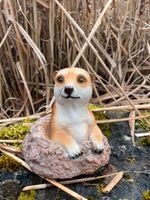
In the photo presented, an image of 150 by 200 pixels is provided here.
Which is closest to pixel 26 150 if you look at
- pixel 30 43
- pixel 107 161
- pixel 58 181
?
pixel 58 181

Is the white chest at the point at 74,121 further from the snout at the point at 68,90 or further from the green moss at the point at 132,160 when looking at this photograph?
the green moss at the point at 132,160

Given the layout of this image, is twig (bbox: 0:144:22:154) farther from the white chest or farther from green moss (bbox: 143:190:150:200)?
green moss (bbox: 143:190:150:200)

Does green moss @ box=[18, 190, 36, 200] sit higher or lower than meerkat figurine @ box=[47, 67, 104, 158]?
lower

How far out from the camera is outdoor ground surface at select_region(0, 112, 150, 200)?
1284 millimetres

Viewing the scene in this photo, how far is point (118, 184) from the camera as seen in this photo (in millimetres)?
1325

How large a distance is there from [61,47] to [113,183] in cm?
80

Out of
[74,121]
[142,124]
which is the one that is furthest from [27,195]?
[142,124]

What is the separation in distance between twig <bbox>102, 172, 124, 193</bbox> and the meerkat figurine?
0.10 metres

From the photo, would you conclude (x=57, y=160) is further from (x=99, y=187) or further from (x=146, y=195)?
(x=146, y=195)

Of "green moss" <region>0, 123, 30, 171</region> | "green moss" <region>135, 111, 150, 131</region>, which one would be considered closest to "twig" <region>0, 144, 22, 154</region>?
"green moss" <region>0, 123, 30, 171</region>

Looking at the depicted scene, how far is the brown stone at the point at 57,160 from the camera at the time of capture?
1267mm

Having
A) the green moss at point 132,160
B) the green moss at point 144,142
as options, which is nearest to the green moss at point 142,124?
the green moss at point 144,142

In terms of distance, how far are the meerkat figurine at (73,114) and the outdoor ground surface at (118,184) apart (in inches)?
4.8

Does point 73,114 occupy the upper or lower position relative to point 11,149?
upper
